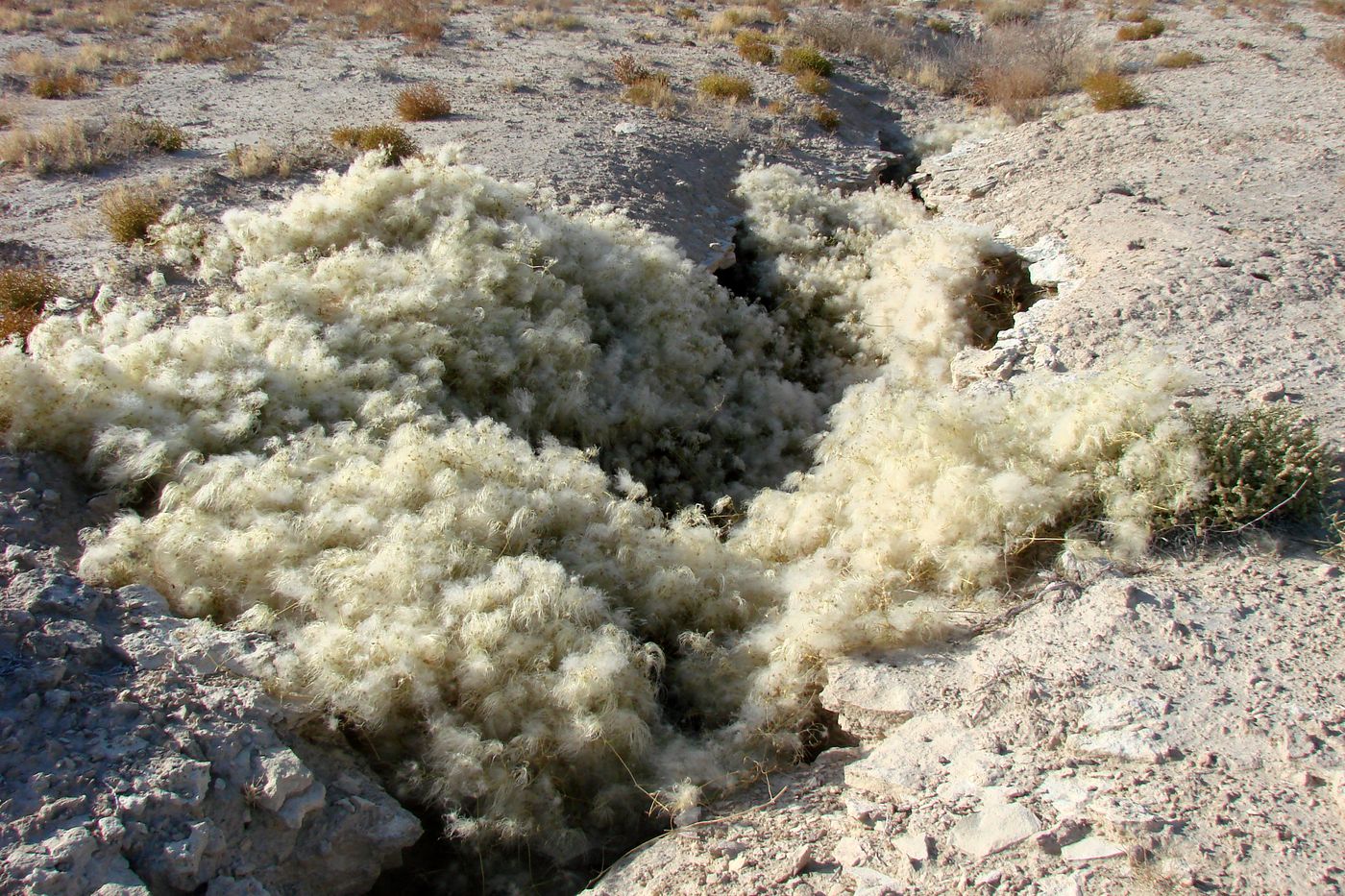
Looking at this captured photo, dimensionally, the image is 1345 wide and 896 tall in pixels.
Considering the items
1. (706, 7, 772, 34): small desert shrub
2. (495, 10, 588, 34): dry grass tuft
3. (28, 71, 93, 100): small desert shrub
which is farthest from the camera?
(706, 7, 772, 34): small desert shrub

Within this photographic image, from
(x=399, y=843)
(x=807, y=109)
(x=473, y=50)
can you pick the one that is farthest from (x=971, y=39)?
(x=399, y=843)

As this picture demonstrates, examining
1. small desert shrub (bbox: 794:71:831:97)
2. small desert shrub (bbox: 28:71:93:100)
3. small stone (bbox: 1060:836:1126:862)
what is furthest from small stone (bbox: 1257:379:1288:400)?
small desert shrub (bbox: 28:71:93:100)

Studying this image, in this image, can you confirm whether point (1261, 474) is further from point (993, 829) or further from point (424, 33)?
point (424, 33)

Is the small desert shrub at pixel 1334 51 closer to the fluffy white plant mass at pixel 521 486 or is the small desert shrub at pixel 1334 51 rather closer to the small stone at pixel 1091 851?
the fluffy white plant mass at pixel 521 486

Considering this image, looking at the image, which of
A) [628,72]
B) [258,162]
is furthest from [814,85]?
[258,162]

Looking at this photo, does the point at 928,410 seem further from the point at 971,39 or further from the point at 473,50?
the point at 971,39

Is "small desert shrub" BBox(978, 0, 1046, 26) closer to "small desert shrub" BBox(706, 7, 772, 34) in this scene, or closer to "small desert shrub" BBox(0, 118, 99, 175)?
"small desert shrub" BBox(706, 7, 772, 34)
